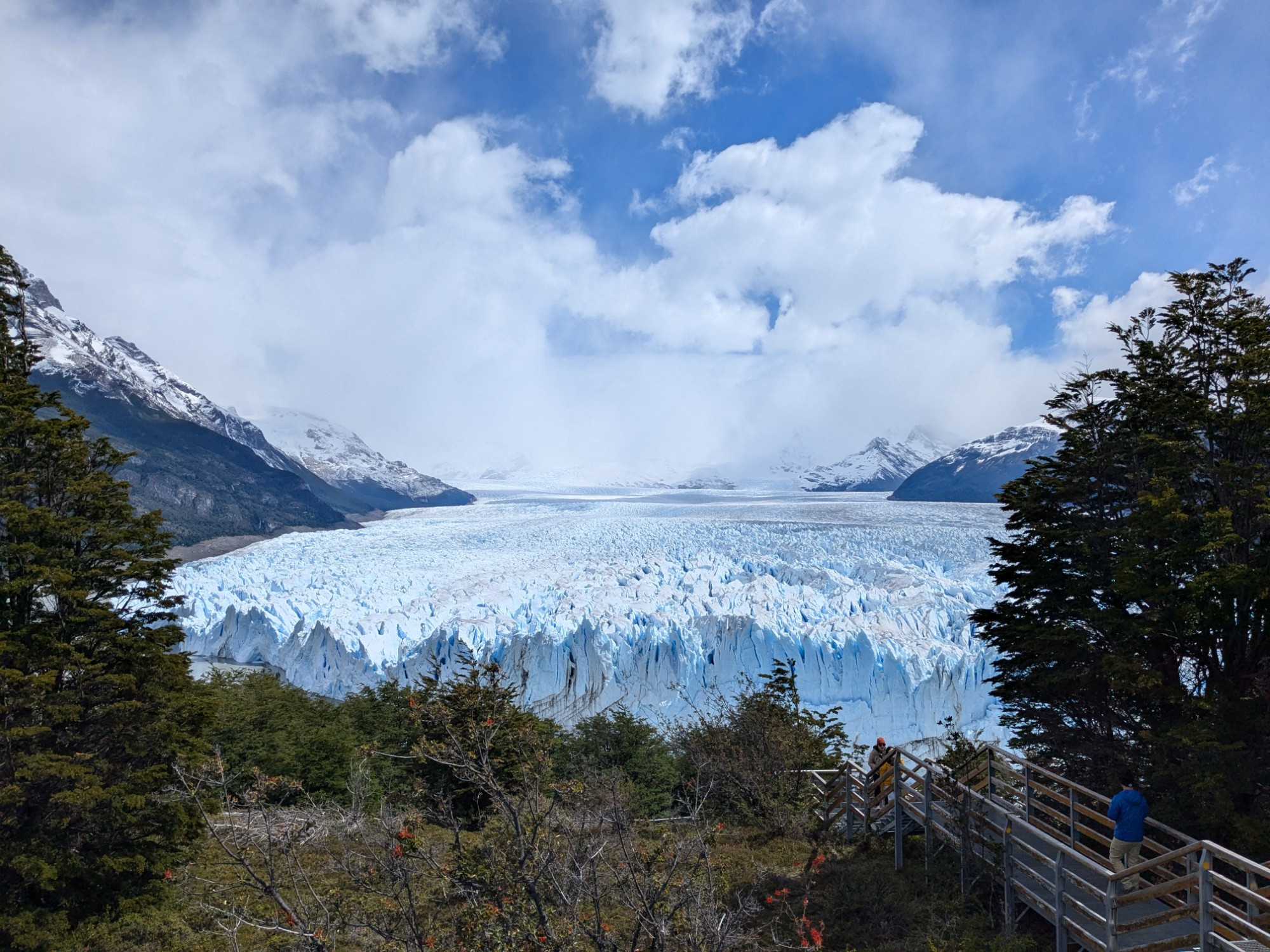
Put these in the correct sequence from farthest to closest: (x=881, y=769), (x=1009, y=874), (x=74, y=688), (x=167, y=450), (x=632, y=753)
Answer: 1. (x=167, y=450)
2. (x=632, y=753)
3. (x=881, y=769)
4. (x=74, y=688)
5. (x=1009, y=874)

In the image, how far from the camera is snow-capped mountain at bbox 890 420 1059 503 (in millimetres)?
94875

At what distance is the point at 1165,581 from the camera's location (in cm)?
800

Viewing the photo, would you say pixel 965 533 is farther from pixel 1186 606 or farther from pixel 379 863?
pixel 379 863

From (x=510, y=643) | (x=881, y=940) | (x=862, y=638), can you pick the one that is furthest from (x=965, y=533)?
(x=881, y=940)

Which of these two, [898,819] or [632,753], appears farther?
[632,753]

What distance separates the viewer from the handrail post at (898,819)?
817 cm

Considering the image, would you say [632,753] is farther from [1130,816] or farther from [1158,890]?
[1158,890]

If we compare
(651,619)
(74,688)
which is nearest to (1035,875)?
(74,688)

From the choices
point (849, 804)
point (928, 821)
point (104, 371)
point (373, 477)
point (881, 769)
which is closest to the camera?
point (928, 821)

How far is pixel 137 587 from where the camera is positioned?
8.70 meters

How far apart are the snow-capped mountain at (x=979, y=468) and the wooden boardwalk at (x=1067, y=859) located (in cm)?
8501

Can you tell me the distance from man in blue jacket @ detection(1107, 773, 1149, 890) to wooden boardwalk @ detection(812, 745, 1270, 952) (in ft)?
0.63

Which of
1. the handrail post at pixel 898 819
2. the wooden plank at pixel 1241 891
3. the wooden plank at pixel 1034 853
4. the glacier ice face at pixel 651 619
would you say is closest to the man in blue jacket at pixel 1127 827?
the wooden plank at pixel 1034 853

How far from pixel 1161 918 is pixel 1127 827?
124 centimetres
